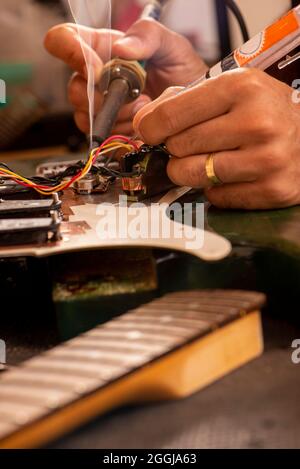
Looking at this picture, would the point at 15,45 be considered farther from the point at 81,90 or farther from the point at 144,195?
the point at 144,195

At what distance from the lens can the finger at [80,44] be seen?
55.2 inches

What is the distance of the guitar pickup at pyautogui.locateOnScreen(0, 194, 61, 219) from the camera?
25.7 inches

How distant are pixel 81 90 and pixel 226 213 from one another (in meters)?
0.87

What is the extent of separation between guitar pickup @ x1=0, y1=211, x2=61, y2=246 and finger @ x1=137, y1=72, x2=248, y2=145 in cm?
21

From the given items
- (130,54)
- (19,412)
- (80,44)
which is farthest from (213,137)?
(80,44)

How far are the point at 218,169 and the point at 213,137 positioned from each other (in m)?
0.04

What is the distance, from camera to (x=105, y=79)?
4.07 feet

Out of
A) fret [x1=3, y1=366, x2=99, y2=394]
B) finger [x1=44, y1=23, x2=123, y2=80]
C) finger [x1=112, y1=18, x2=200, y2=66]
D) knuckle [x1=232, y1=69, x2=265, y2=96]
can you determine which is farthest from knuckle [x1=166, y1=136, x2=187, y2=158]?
finger [x1=44, y1=23, x2=123, y2=80]

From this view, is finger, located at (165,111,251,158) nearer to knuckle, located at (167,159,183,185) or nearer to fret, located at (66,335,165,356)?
knuckle, located at (167,159,183,185)

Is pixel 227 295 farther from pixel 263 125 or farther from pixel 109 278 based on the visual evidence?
pixel 263 125

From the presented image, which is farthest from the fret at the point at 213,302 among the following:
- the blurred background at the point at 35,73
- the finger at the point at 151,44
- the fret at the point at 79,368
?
the blurred background at the point at 35,73

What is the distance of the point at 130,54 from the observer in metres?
1.25

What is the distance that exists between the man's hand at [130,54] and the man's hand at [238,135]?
0.57m
